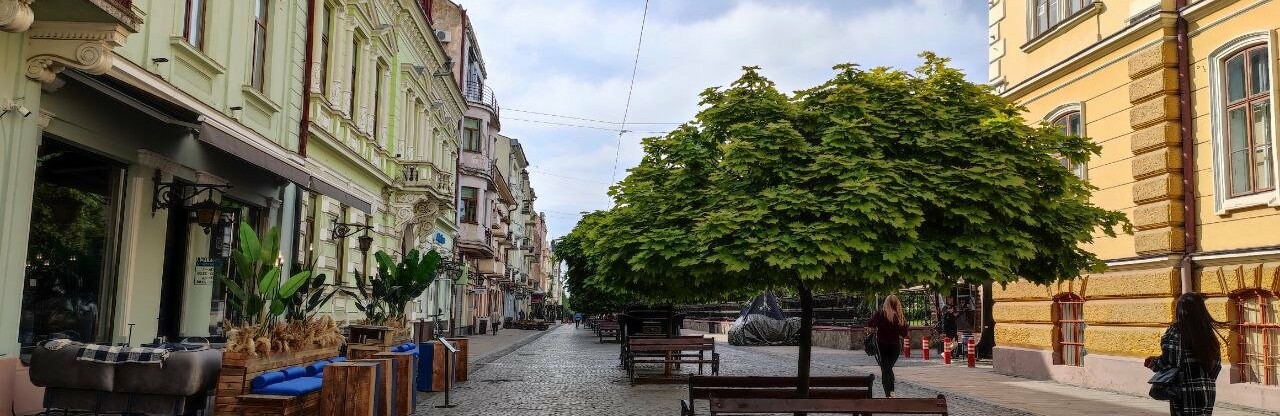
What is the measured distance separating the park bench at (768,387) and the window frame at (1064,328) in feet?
28.5

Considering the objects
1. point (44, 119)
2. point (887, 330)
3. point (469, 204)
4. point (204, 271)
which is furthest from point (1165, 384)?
point (469, 204)

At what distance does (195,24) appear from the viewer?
41.0 feet

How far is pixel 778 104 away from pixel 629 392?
297 inches

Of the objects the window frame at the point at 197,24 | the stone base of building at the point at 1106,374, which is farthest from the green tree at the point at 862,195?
the window frame at the point at 197,24

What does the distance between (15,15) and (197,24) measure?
4.88 metres

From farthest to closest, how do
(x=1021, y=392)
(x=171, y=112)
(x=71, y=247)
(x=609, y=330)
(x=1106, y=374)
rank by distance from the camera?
(x=609, y=330)
(x=1106, y=374)
(x=1021, y=392)
(x=171, y=112)
(x=71, y=247)

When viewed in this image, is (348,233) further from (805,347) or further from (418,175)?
(805,347)

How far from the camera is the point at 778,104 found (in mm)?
8250

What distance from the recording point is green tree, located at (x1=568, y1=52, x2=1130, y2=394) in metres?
7.45

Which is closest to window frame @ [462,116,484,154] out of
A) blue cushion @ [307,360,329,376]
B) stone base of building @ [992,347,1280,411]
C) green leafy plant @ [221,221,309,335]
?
stone base of building @ [992,347,1280,411]

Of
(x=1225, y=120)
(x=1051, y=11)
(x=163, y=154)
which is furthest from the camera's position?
(x=1051, y=11)

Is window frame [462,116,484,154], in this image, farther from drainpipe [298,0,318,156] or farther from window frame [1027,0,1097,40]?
window frame [1027,0,1097,40]

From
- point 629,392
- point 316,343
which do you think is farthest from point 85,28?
point 629,392

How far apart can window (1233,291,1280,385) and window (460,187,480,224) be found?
106 ft
